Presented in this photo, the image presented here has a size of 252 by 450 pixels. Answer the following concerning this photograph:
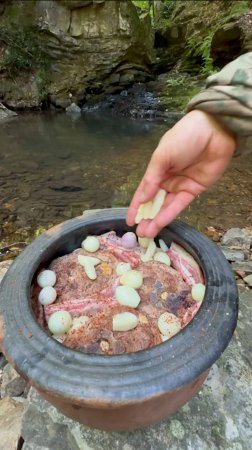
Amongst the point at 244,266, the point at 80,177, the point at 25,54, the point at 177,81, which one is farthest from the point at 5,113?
the point at 244,266

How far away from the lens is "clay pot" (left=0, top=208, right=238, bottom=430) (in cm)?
117

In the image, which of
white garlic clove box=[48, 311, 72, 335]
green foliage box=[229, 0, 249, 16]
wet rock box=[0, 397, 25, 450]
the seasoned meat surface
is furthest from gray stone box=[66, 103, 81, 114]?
white garlic clove box=[48, 311, 72, 335]

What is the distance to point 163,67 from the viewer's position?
11.8 meters

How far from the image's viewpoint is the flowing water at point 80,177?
13.7ft

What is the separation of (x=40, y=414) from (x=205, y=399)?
2.85 feet

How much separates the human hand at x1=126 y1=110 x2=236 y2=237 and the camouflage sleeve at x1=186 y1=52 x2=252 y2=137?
64 millimetres

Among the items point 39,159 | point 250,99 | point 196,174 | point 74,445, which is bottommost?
point 39,159

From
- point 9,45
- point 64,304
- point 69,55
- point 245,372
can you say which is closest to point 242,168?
point 245,372

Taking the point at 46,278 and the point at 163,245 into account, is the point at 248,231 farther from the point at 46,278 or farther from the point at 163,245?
the point at 46,278

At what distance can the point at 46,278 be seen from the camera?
176cm

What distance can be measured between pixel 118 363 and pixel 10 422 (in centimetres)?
106

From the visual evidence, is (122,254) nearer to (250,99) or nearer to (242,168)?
(250,99)

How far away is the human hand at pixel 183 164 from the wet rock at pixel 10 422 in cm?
122

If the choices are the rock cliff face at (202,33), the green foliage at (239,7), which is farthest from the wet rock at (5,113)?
the green foliage at (239,7)
